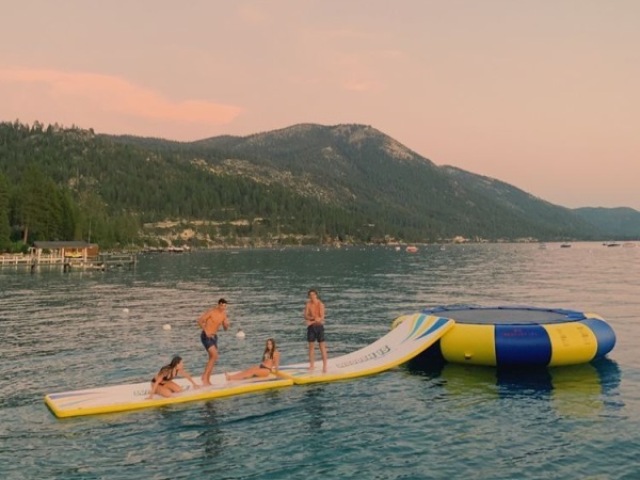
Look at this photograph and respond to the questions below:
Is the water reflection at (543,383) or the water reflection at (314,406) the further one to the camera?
the water reflection at (543,383)

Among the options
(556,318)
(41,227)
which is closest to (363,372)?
(556,318)

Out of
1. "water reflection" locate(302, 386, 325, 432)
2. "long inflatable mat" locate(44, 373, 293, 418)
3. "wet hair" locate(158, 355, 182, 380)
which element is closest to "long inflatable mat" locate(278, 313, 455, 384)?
"water reflection" locate(302, 386, 325, 432)

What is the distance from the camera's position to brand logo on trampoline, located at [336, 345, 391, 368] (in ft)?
75.5

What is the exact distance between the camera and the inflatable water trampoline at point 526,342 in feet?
73.4

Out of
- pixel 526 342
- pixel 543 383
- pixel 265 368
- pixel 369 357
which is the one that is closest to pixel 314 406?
pixel 265 368

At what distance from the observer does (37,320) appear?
38.3 metres

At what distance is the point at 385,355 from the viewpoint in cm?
2373

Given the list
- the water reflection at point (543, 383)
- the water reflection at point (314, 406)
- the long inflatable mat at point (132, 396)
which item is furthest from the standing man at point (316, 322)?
the water reflection at point (543, 383)

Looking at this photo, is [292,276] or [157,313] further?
[292,276]

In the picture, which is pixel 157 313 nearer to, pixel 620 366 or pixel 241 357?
pixel 241 357

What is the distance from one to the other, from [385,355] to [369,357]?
65 centimetres

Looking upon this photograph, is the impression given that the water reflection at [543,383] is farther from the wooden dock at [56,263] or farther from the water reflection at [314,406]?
the wooden dock at [56,263]

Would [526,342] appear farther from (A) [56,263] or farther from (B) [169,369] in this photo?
(A) [56,263]

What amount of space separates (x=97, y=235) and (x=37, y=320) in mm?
119314
